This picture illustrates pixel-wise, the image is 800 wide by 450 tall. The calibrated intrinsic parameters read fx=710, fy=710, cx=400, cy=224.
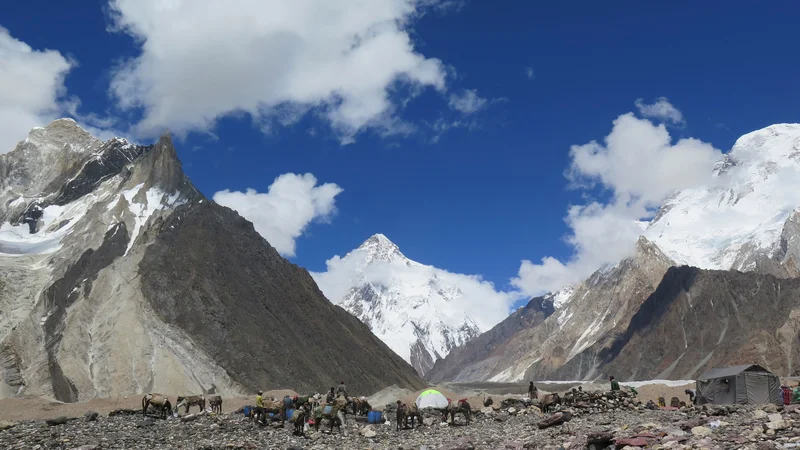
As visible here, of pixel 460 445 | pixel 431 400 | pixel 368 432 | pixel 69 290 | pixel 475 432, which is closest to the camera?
pixel 460 445

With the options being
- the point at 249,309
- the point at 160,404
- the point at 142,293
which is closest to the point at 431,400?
the point at 160,404

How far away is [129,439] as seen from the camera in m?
30.4

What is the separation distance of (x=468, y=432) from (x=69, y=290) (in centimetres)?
7883

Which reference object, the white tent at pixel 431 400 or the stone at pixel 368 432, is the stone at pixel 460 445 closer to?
the stone at pixel 368 432

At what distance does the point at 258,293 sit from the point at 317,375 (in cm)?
1904

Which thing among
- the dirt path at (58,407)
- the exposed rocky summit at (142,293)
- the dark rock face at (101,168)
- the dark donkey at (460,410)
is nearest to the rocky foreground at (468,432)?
the dark donkey at (460,410)

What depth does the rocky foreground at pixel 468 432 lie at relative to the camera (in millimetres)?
21984

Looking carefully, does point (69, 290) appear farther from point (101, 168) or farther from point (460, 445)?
point (460, 445)

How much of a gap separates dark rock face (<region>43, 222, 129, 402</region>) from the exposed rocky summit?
0.18m

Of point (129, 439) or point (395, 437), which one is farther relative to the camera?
point (395, 437)

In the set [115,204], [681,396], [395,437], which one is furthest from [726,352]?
[395,437]

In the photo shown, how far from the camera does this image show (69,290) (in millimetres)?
95750

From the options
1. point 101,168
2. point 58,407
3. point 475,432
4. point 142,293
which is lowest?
point 475,432

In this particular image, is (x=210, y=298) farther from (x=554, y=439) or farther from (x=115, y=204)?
(x=554, y=439)
